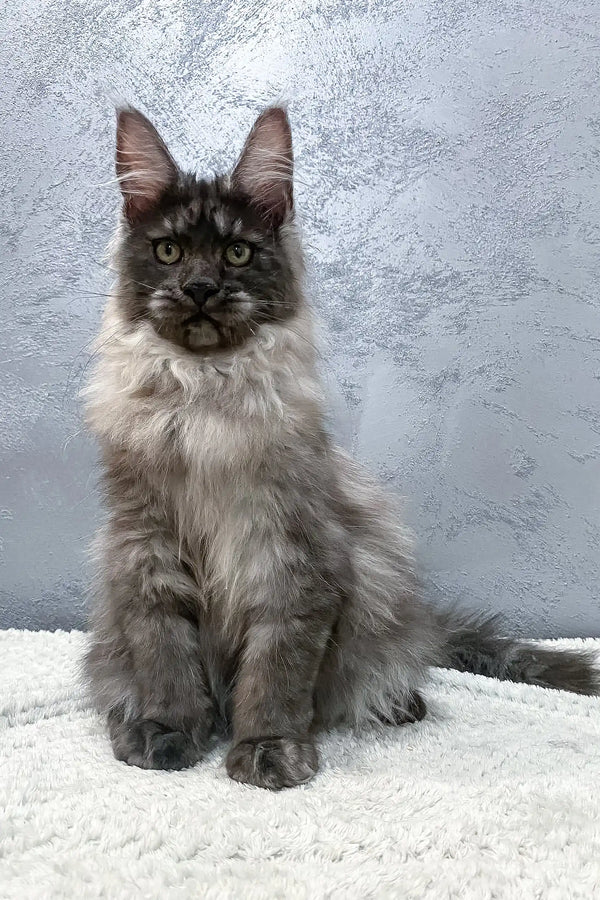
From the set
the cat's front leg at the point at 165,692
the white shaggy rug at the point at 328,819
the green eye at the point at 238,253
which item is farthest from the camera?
the green eye at the point at 238,253

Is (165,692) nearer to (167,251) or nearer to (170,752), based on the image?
(170,752)


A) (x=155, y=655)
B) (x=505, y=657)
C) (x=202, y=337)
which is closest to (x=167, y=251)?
(x=202, y=337)

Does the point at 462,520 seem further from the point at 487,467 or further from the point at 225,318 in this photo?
the point at 225,318

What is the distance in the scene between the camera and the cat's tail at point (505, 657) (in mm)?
1899

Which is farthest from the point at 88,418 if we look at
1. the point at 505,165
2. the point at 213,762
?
the point at 505,165

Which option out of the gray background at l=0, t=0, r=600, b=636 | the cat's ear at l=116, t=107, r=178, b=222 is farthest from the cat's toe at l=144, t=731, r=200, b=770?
the gray background at l=0, t=0, r=600, b=636

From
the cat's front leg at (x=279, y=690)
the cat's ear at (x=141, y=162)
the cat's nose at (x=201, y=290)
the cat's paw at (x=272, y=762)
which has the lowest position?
the cat's paw at (x=272, y=762)

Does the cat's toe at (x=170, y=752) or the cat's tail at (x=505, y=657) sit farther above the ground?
the cat's toe at (x=170, y=752)

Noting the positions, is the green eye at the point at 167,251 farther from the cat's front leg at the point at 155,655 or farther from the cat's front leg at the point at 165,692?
the cat's front leg at the point at 165,692

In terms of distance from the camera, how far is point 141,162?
156cm

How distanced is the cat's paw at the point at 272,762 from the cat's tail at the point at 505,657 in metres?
0.71

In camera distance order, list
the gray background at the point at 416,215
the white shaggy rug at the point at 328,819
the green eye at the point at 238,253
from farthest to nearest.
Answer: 1. the gray background at the point at 416,215
2. the green eye at the point at 238,253
3. the white shaggy rug at the point at 328,819

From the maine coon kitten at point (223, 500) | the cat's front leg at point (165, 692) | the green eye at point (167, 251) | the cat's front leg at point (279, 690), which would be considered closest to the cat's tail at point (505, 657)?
the maine coon kitten at point (223, 500)

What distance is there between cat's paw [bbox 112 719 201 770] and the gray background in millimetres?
1056
